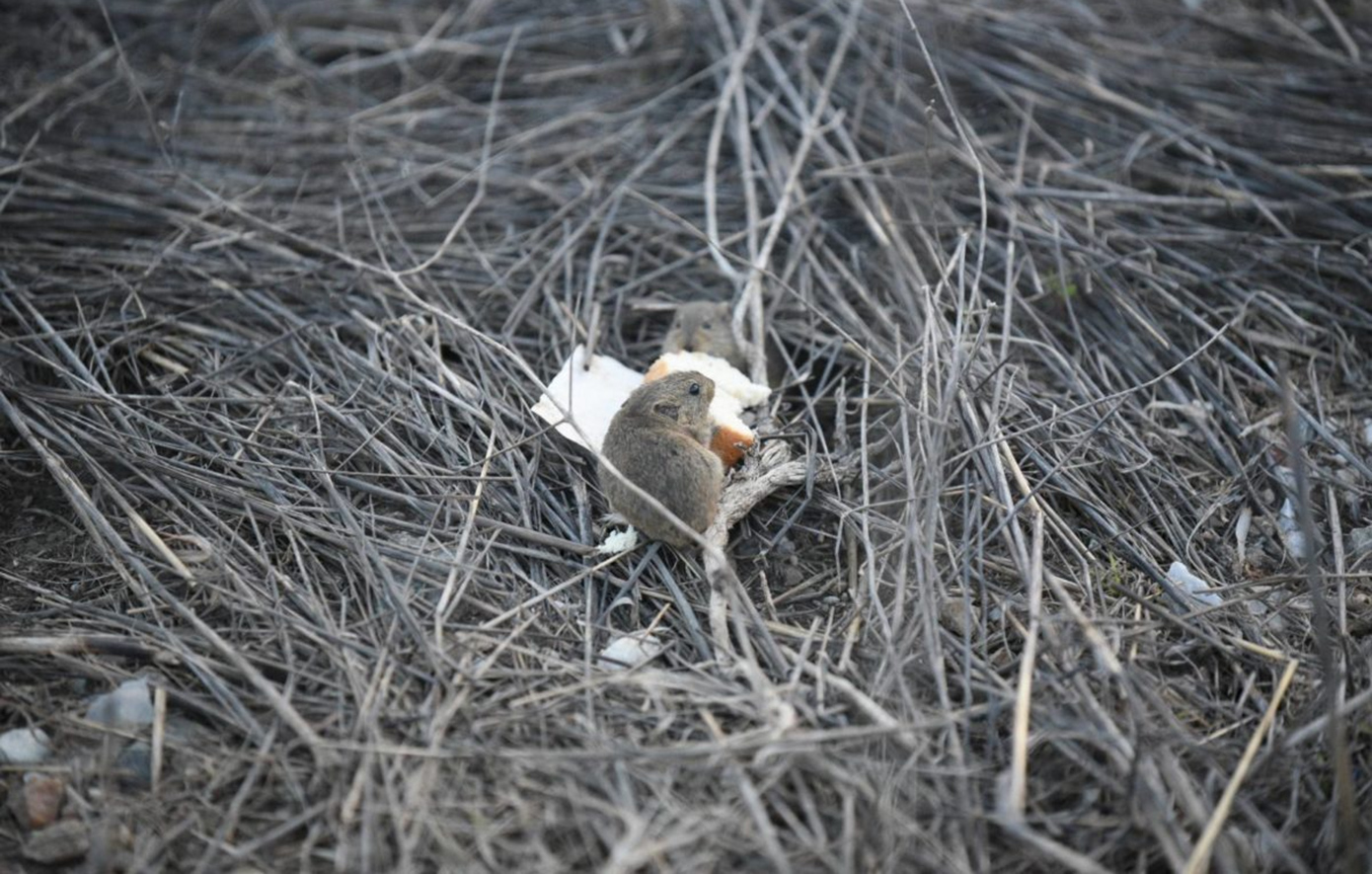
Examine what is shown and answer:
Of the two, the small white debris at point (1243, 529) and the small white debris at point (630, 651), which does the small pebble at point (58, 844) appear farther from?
the small white debris at point (1243, 529)

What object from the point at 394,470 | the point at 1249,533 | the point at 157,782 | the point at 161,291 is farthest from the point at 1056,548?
the point at 161,291

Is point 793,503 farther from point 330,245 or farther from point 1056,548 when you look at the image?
point 330,245

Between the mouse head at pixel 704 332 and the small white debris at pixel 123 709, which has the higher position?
the mouse head at pixel 704 332

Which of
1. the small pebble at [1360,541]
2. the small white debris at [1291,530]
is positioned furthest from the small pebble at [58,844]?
the small pebble at [1360,541]

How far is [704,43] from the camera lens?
7.17m

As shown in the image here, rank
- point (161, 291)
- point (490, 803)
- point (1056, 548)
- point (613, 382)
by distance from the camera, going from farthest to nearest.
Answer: point (161, 291) → point (613, 382) → point (1056, 548) → point (490, 803)

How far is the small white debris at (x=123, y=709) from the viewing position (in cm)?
354

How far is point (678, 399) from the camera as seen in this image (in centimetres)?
442

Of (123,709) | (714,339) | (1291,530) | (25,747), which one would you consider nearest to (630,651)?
(123,709)

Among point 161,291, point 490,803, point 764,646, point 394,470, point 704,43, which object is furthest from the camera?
point 704,43

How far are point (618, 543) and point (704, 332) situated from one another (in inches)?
51.7

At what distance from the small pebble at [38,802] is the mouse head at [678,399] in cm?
230

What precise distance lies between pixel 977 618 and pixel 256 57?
19.9ft

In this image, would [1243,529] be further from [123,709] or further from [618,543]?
[123,709]
